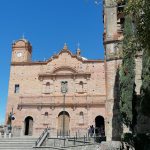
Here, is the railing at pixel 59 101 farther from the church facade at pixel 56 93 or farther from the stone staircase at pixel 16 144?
the stone staircase at pixel 16 144

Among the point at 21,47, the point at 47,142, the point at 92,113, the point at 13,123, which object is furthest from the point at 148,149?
the point at 21,47

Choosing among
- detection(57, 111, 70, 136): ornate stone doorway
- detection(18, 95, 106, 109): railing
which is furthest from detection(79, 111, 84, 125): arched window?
detection(57, 111, 70, 136): ornate stone doorway

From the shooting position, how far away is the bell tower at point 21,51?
4169cm

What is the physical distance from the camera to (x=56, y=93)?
1559 inches

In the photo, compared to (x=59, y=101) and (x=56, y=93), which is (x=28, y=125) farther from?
(x=56, y=93)

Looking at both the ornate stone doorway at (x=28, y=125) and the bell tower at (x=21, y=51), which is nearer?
the ornate stone doorway at (x=28, y=125)

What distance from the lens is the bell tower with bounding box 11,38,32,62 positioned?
1641 inches

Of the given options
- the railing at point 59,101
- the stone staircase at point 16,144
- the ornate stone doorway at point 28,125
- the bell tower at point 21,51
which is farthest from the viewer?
the bell tower at point 21,51

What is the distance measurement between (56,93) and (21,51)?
7642 mm

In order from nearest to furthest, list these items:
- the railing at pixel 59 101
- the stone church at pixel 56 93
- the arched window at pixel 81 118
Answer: the arched window at pixel 81 118 → the stone church at pixel 56 93 → the railing at pixel 59 101

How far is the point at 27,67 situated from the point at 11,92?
3.91m

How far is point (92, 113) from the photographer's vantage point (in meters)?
38.0

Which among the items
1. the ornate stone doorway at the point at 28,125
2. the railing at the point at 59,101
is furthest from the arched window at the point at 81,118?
the ornate stone doorway at the point at 28,125

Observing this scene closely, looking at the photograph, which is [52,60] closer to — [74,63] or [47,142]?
[74,63]
